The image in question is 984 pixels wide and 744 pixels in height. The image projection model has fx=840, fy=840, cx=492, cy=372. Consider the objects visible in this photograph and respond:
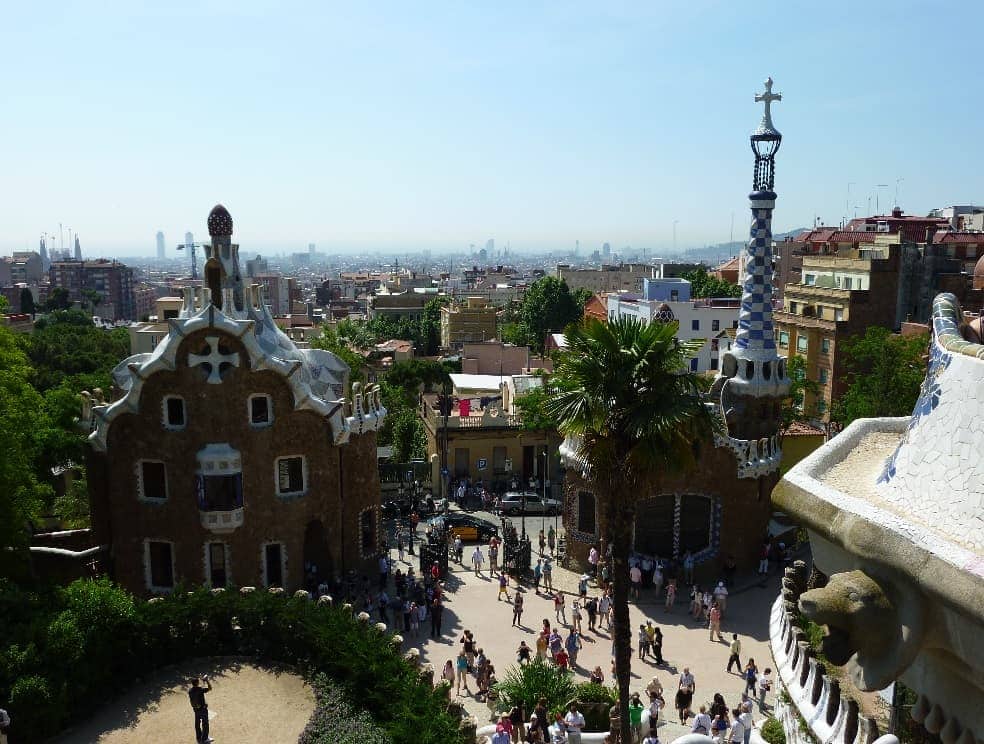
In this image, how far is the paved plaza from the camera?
22.6 m

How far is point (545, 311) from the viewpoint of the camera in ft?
317

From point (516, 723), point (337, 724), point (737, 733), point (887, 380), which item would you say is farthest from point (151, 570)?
point (887, 380)

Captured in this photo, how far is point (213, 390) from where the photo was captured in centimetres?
2681

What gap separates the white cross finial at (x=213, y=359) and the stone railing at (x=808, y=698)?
19.2 metres

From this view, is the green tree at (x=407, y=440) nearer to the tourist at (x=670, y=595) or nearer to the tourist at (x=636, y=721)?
the tourist at (x=670, y=595)

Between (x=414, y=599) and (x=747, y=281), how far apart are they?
16601 mm

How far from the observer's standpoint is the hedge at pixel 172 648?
19.2 meters

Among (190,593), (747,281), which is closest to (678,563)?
(747,281)

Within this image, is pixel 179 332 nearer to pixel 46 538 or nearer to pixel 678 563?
pixel 46 538

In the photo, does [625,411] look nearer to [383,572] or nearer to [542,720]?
[542,720]

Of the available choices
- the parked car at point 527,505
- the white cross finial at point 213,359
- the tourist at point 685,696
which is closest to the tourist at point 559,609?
the tourist at point 685,696

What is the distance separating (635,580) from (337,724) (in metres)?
12.6

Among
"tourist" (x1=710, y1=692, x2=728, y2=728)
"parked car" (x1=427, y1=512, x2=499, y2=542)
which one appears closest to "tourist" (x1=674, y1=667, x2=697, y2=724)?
"tourist" (x1=710, y1=692, x2=728, y2=728)

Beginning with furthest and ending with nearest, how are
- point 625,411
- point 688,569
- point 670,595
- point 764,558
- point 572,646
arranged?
point 764,558 → point 688,569 → point 670,595 → point 572,646 → point 625,411
